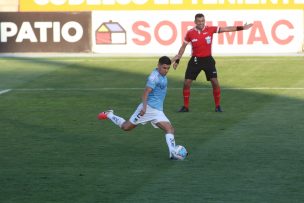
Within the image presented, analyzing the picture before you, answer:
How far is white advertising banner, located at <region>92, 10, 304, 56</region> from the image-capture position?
3584 cm

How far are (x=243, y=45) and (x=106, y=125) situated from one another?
60.1 feet

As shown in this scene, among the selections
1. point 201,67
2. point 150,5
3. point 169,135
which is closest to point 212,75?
point 201,67

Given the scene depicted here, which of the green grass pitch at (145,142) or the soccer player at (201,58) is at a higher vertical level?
the soccer player at (201,58)

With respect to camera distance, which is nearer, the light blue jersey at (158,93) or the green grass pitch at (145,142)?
Answer: the green grass pitch at (145,142)

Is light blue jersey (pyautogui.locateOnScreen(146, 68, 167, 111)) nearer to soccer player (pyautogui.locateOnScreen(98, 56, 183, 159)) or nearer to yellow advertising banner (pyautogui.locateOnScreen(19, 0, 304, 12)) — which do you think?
soccer player (pyautogui.locateOnScreen(98, 56, 183, 159))

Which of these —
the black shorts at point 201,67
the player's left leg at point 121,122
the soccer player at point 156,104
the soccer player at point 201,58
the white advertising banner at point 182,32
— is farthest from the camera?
the white advertising banner at point 182,32

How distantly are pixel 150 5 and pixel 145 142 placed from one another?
1067 inches

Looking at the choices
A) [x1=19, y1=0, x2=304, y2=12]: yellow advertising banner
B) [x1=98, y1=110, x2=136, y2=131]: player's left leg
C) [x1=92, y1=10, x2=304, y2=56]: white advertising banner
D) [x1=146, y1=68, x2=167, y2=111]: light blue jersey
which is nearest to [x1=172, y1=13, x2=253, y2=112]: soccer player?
[x1=98, y1=110, x2=136, y2=131]: player's left leg

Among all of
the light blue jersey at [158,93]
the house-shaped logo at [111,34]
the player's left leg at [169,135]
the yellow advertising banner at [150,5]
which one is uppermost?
the light blue jersey at [158,93]

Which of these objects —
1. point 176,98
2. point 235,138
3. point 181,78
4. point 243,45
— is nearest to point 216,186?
point 235,138

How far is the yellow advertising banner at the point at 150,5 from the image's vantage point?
41.8 meters

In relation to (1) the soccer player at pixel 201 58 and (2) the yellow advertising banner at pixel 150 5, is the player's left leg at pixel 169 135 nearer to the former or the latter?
(1) the soccer player at pixel 201 58

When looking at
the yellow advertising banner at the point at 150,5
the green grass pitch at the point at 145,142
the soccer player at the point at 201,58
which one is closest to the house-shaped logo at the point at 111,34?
the yellow advertising banner at the point at 150,5

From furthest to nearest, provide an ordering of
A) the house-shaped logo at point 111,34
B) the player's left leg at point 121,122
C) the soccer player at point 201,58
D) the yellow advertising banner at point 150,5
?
the yellow advertising banner at point 150,5 → the house-shaped logo at point 111,34 → the soccer player at point 201,58 → the player's left leg at point 121,122
